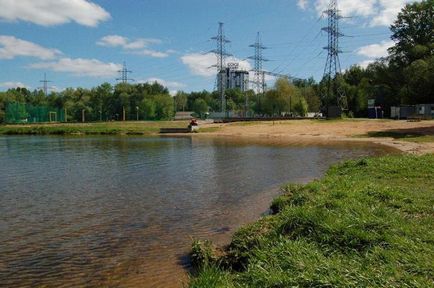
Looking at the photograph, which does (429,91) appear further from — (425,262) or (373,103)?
(425,262)

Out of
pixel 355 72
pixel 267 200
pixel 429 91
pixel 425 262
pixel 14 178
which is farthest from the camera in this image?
pixel 355 72

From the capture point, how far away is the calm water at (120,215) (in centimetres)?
997

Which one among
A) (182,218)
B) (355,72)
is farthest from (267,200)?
(355,72)

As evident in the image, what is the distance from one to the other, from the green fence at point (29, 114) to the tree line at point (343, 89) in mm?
7888

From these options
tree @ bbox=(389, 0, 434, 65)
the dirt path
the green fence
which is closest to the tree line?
tree @ bbox=(389, 0, 434, 65)

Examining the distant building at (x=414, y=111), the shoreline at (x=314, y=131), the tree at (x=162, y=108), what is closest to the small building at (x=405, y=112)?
the distant building at (x=414, y=111)

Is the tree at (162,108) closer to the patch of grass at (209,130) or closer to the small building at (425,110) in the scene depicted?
the patch of grass at (209,130)

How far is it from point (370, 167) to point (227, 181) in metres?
7.17

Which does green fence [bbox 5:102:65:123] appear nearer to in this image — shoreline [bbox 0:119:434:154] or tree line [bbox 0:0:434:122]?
tree line [bbox 0:0:434:122]

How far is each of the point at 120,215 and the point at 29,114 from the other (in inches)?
5500

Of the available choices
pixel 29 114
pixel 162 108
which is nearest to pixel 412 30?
pixel 162 108

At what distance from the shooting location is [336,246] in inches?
342

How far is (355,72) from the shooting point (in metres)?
141

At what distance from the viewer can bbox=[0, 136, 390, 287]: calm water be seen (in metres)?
9.97
